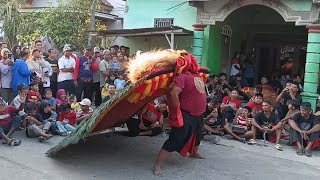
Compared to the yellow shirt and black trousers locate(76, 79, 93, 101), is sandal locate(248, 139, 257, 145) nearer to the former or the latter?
the yellow shirt

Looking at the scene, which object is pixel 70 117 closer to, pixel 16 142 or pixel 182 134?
pixel 16 142

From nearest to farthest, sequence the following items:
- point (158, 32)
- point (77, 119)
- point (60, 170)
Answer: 1. point (60, 170)
2. point (77, 119)
3. point (158, 32)

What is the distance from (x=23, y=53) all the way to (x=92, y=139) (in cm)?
249

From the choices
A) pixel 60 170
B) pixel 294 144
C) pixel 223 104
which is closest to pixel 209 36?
pixel 223 104

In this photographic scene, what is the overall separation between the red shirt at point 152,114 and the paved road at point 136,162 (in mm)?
384

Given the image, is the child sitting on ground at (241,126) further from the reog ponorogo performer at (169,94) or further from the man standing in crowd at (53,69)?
the man standing in crowd at (53,69)

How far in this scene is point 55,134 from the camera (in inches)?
302

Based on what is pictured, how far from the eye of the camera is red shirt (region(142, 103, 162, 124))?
745 cm

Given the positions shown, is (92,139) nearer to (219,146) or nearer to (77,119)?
(77,119)

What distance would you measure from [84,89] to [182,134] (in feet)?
15.8

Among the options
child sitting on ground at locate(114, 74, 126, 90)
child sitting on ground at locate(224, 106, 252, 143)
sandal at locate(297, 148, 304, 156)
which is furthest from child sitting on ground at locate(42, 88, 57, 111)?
sandal at locate(297, 148, 304, 156)

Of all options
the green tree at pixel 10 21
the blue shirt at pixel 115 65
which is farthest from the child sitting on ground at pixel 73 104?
the green tree at pixel 10 21

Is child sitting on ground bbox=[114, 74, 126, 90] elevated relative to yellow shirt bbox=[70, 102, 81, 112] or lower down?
elevated

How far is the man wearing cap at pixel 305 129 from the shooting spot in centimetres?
736
